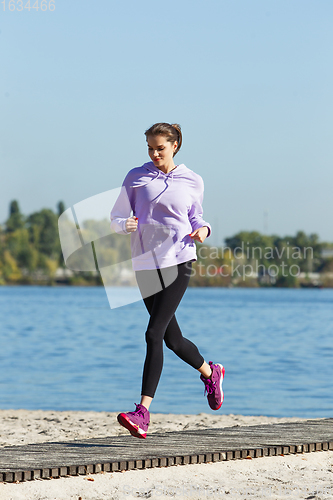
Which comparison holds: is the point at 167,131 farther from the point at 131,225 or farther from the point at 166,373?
the point at 166,373

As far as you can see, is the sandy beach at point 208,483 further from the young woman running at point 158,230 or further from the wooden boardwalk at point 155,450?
the young woman running at point 158,230

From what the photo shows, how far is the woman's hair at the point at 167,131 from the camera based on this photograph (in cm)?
454

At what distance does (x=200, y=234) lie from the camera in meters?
4.52

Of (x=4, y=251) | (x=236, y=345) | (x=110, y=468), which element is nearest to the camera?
(x=110, y=468)

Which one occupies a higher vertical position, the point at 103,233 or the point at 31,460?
the point at 103,233

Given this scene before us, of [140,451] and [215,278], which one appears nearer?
[140,451]

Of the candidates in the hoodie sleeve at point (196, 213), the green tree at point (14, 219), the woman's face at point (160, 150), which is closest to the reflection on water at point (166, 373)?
the hoodie sleeve at point (196, 213)

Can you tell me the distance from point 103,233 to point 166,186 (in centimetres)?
74

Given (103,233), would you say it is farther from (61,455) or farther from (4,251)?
(4,251)

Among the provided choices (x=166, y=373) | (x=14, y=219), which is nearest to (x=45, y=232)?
(x=14, y=219)

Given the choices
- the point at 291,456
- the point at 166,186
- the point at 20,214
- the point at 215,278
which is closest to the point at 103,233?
the point at 166,186

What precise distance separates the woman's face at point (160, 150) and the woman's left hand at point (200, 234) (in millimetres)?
486

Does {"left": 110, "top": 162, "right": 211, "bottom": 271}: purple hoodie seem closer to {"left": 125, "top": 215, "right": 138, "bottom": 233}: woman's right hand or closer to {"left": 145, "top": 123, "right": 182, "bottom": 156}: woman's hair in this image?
{"left": 125, "top": 215, "right": 138, "bottom": 233}: woman's right hand

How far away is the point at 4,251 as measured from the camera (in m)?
→ 107
